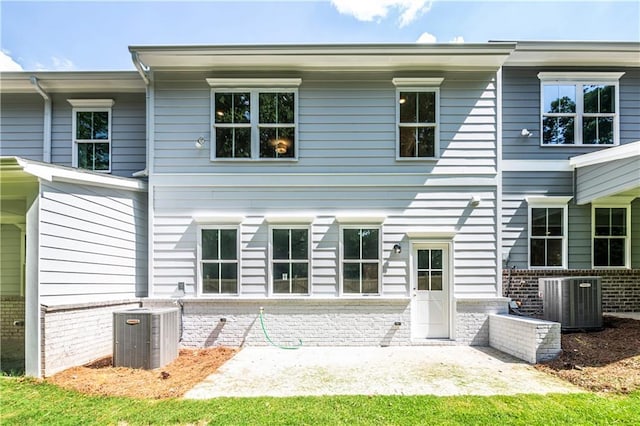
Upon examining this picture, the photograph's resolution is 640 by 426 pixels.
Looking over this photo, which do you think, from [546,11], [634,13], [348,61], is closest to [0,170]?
[348,61]

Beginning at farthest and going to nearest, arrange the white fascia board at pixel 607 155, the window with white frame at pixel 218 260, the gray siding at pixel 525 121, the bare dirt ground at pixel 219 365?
the gray siding at pixel 525 121
the window with white frame at pixel 218 260
the white fascia board at pixel 607 155
the bare dirt ground at pixel 219 365

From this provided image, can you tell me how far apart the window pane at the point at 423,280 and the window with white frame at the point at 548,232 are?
2.85 m

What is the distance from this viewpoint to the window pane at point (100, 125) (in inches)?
297

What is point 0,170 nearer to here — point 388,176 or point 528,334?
point 388,176

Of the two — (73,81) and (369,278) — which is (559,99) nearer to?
(369,278)

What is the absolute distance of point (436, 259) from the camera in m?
6.77

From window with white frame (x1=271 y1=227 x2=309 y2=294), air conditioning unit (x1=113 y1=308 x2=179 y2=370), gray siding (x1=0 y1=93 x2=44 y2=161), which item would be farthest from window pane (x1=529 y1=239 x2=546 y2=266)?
gray siding (x1=0 y1=93 x2=44 y2=161)

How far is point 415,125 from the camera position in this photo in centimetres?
682

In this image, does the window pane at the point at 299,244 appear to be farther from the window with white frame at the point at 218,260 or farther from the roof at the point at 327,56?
the roof at the point at 327,56

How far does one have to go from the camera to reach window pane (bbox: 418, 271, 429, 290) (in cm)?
676

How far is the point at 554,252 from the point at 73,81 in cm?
1205

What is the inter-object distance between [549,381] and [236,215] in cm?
601

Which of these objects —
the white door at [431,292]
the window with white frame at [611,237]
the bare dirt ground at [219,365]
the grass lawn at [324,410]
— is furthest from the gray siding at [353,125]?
the grass lawn at [324,410]

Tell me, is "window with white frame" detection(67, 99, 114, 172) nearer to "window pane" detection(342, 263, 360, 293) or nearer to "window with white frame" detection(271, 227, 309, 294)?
"window with white frame" detection(271, 227, 309, 294)
